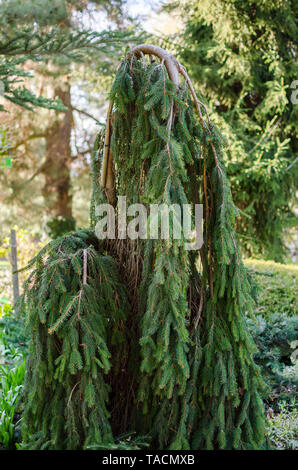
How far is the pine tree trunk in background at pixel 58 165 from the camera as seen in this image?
10117 mm

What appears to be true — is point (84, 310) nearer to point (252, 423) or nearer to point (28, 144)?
point (252, 423)

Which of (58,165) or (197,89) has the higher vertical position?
(197,89)

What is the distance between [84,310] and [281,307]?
3171 mm

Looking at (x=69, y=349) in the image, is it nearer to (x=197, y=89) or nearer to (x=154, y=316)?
(x=154, y=316)

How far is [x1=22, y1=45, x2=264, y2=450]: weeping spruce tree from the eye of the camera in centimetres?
184

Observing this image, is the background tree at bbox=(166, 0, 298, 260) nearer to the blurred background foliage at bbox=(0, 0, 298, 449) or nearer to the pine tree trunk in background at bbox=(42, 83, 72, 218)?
the blurred background foliage at bbox=(0, 0, 298, 449)

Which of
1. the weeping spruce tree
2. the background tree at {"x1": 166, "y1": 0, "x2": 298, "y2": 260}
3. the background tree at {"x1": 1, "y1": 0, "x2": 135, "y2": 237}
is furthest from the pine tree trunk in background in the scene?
the weeping spruce tree

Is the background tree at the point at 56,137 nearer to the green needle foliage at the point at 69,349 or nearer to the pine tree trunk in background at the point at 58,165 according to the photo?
the pine tree trunk in background at the point at 58,165

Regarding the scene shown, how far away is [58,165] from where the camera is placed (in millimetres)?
10133

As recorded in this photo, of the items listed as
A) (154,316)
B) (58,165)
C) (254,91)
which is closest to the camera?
(154,316)

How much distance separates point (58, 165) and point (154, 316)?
352 inches

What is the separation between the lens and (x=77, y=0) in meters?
8.70

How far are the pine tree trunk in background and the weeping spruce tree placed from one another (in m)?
8.19

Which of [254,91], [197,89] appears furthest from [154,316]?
[254,91]
